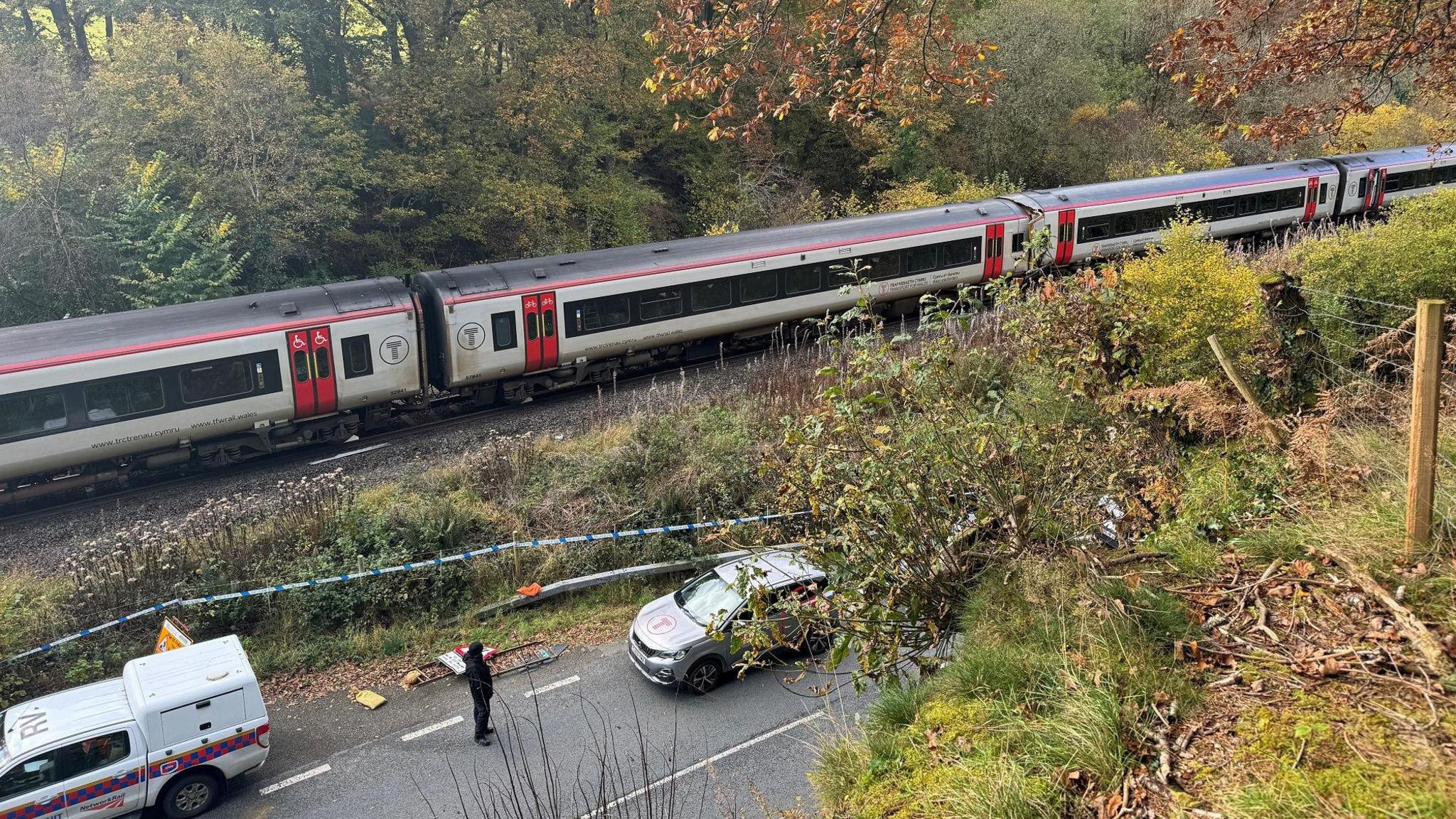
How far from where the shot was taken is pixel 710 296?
58.6 ft

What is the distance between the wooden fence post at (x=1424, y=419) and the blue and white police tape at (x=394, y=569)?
5676 millimetres

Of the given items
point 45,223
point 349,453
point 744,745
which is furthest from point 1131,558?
point 45,223

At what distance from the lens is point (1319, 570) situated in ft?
17.0

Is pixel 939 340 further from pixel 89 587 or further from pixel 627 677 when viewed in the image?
pixel 89 587

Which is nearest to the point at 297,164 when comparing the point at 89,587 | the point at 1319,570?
the point at 89,587

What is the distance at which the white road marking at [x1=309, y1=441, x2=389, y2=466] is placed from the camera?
15.0m

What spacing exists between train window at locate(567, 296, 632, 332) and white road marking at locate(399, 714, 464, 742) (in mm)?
8207

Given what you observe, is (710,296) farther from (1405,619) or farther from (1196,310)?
(1405,619)

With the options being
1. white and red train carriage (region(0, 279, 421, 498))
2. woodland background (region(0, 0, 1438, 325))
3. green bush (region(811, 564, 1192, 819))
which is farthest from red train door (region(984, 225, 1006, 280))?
green bush (region(811, 564, 1192, 819))

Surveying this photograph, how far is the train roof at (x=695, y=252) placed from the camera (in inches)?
625

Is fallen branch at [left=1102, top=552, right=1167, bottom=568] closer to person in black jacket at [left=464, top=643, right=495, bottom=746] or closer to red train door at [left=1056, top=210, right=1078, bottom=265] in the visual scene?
person in black jacket at [left=464, top=643, right=495, bottom=746]

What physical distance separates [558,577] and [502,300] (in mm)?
5318

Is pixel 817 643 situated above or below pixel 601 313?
below

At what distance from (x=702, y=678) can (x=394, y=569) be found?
449 centimetres
